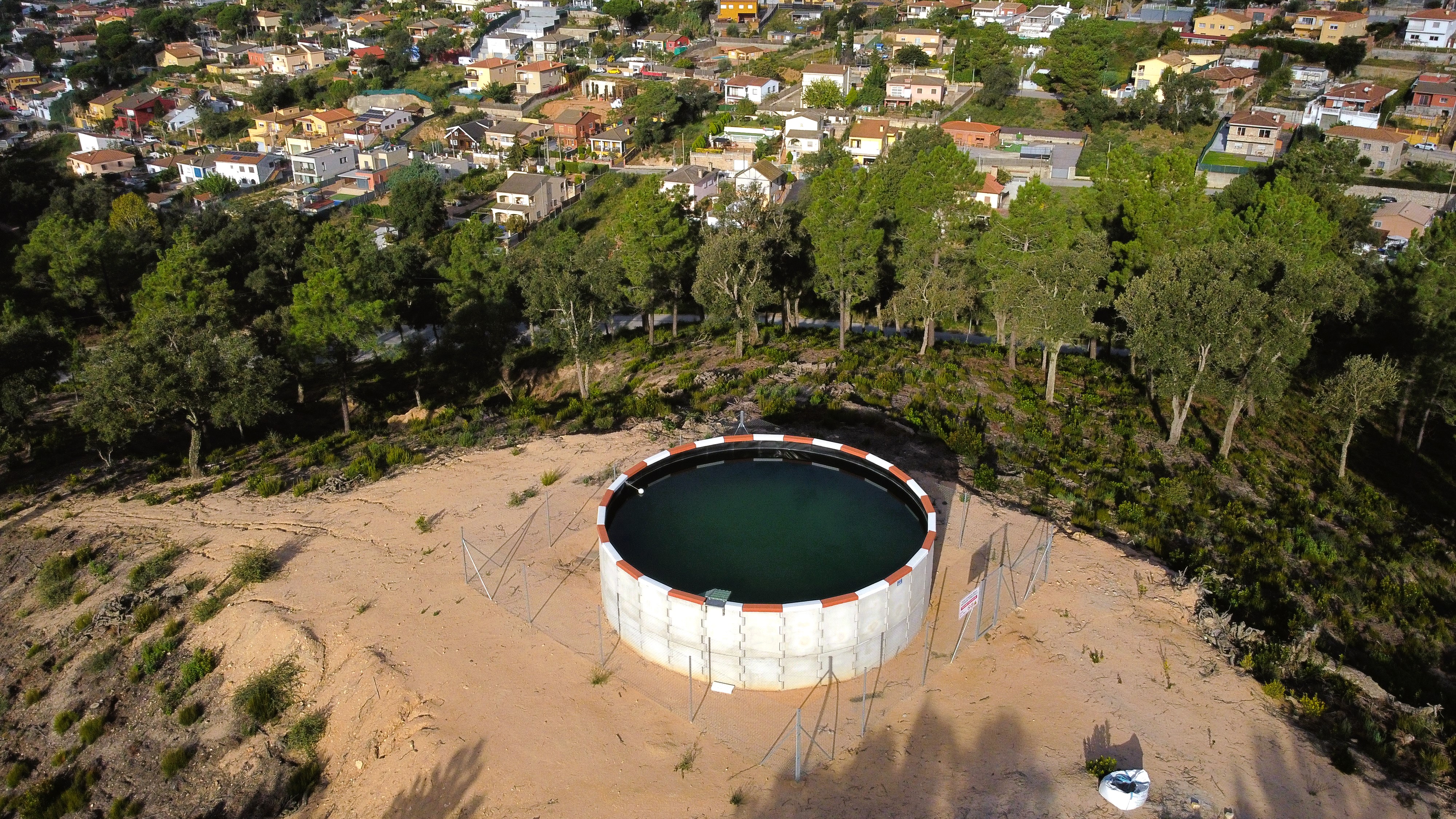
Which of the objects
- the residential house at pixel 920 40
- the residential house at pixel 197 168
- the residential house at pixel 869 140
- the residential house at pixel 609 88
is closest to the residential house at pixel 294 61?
the residential house at pixel 197 168

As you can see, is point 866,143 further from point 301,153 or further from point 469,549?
point 469,549

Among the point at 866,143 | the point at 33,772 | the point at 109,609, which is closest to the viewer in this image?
the point at 33,772

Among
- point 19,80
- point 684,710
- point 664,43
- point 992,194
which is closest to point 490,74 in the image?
point 664,43

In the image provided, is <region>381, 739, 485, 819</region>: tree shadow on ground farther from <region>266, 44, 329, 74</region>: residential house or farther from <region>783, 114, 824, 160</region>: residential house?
<region>266, 44, 329, 74</region>: residential house

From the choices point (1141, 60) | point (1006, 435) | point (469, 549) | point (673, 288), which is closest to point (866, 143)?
point (1141, 60)

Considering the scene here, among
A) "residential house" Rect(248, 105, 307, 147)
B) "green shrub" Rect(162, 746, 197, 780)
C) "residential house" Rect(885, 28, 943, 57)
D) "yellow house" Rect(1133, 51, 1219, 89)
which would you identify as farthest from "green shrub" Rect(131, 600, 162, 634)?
"residential house" Rect(248, 105, 307, 147)

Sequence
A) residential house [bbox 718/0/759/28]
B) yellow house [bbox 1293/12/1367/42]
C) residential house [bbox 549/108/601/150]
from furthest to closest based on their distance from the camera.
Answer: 1. residential house [bbox 718/0/759/28]
2. yellow house [bbox 1293/12/1367/42]
3. residential house [bbox 549/108/601/150]
